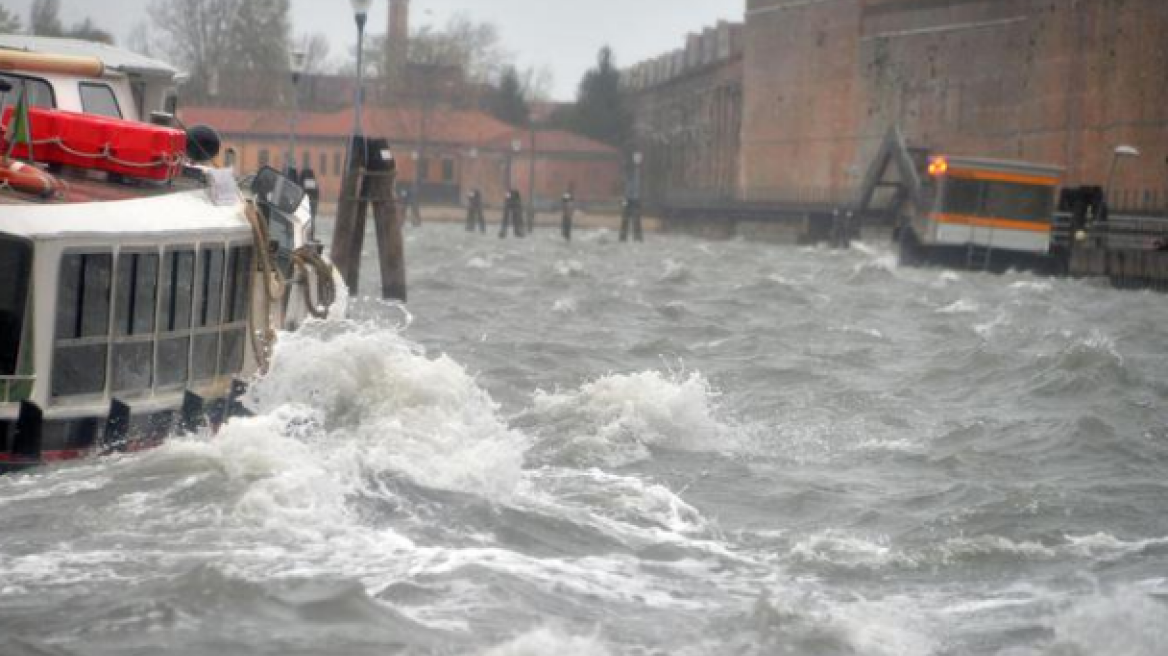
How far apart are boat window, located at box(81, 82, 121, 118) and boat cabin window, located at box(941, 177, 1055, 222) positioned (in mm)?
30334

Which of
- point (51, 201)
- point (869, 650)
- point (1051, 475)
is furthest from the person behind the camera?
point (1051, 475)

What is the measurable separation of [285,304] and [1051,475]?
6.33 meters

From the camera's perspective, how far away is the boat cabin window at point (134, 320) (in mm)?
11867

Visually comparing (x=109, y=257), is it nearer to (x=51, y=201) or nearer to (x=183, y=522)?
(x=51, y=201)

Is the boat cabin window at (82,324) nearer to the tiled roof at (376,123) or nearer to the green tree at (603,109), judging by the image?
the tiled roof at (376,123)

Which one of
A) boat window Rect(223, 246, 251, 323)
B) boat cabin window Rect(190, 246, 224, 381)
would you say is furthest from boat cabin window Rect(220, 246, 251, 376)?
boat cabin window Rect(190, 246, 224, 381)

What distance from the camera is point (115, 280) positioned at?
11781 mm

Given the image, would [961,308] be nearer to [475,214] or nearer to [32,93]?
[32,93]

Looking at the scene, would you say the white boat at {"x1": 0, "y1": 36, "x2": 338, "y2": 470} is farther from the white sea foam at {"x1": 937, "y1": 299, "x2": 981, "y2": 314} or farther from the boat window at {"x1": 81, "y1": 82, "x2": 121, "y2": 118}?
the white sea foam at {"x1": 937, "y1": 299, "x2": 981, "y2": 314}

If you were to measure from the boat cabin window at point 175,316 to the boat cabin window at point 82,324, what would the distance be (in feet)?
1.94

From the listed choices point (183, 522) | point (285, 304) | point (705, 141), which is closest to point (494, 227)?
point (705, 141)

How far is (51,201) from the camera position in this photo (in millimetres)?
11594

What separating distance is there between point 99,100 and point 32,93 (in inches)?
44.4

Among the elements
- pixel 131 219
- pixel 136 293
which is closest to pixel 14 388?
pixel 136 293
